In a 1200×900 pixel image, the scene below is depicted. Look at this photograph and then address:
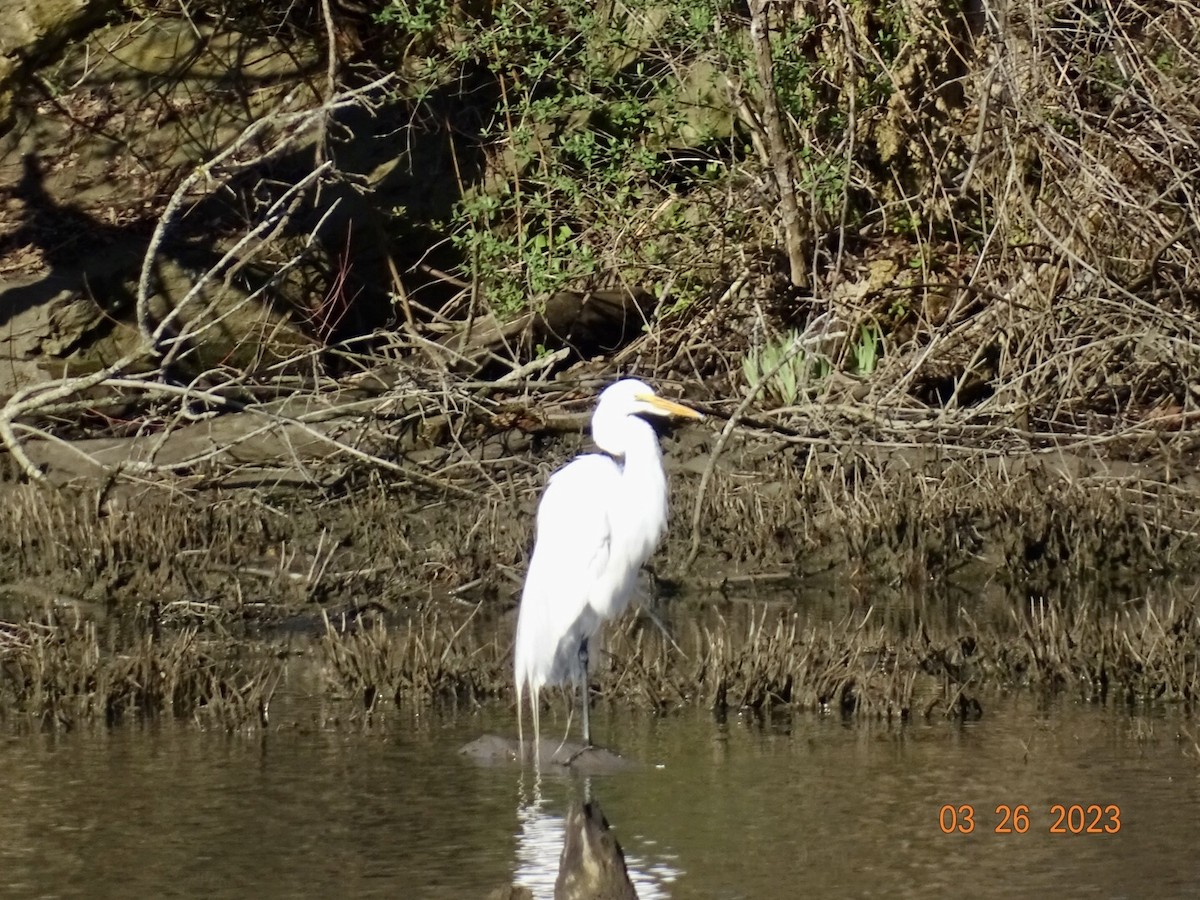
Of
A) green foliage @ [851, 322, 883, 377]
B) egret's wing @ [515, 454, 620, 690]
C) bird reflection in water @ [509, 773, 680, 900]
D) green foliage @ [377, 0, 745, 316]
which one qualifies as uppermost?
green foliage @ [377, 0, 745, 316]

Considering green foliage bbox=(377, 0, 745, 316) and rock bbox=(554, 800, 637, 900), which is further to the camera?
green foliage bbox=(377, 0, 745, 316)

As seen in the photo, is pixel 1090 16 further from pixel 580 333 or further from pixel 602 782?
pixel 602 782

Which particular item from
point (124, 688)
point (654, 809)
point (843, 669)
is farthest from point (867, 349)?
point (654, 809)

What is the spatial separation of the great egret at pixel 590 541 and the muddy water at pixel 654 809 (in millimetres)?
363

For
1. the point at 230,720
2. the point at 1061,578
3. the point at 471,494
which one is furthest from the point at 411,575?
the point at 1061,578

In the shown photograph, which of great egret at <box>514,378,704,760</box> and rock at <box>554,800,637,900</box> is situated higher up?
great egret at <box>514,378,704,760</box>

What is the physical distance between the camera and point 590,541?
6508 millimetres

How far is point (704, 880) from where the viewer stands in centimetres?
477

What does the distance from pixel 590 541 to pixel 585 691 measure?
0.54 m

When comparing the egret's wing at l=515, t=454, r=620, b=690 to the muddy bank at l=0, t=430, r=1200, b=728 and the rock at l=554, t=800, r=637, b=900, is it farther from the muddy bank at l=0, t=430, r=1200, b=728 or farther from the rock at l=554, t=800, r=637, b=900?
the rock at l=554, t=800, r=637, b=900

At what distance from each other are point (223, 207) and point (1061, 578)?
21.8 feet

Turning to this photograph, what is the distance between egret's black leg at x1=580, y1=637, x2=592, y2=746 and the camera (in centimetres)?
617

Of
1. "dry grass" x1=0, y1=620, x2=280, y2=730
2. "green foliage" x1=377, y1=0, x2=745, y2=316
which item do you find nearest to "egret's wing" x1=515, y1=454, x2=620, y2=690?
"dry grass" x1=0, y1=620, x2=280, y2=730

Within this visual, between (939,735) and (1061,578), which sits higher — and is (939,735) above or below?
below
